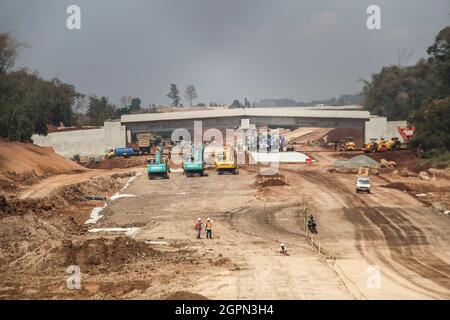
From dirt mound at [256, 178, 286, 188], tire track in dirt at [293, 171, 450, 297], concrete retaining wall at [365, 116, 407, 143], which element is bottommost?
tire track in dirt at [293, 171, 450, 297]

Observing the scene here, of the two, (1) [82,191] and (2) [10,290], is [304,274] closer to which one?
(2) [10,290]

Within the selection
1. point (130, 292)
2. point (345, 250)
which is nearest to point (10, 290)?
point (130, 292)

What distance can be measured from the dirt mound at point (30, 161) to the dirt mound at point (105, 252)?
3138 cm

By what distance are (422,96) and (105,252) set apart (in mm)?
114253

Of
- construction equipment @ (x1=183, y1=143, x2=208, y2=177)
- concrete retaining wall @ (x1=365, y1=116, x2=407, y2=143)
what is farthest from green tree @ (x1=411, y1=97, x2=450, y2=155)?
construction equipment @ (x1=183, y1=143, x2=208, y2=177)

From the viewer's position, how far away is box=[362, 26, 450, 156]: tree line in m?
79.6

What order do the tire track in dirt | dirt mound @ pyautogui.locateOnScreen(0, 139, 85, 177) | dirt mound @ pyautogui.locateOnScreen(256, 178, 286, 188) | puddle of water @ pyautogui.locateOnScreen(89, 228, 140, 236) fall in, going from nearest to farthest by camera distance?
the tire track in dirt, puddle of water @ pyautogui.locateOnScreen(89, 228, 140, 236), dirt mound @ pyautogui.locateOnScreen(256, 178, 286, 188), dirt mound @ pyautogui.locateOnScreen(0, 139, 85, 177)

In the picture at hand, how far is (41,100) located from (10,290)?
105 metres

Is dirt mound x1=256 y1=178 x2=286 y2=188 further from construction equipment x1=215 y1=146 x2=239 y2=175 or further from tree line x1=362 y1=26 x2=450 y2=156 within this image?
tree line x1=362 y1=26 x2=450 y2=156

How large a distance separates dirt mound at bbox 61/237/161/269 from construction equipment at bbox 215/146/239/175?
34.8 meters

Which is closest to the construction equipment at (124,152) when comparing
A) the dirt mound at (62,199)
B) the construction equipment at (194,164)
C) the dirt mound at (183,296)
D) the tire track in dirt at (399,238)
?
the construction equipment at (194,164)

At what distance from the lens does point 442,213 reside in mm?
46750

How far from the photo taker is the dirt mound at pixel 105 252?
103ft

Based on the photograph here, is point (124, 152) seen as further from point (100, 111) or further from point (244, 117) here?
point (100, 111)
